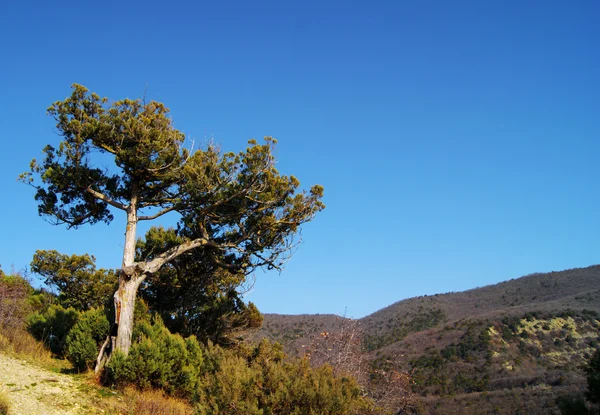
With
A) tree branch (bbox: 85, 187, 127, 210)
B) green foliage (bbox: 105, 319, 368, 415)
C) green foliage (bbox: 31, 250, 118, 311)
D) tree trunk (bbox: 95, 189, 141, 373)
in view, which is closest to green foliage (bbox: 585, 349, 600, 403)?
green foliage (bbox: 105, 319, 368, 415)

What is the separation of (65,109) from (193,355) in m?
7.69

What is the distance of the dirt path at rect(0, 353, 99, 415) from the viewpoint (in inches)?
360

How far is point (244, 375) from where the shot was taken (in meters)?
8.09

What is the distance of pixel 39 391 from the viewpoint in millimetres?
10016

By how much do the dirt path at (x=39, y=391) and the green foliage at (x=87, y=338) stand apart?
0.94 meters

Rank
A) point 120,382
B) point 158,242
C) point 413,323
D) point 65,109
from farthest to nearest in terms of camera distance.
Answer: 1. point 413,323
2. point 158,242
3. point 65,109
4. point 120,382

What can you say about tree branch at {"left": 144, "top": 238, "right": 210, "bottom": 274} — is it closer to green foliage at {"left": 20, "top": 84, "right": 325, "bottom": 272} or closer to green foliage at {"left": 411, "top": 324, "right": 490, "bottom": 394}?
green foliage at {"left": 20, "top": 84, "right": 325, "bottom": 272}

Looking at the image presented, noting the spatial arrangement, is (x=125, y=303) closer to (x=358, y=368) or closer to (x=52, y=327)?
(x=52, y=327)

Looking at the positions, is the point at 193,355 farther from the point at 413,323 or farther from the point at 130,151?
the point at 413,323

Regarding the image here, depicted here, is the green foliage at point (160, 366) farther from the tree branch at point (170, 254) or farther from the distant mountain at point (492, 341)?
the distant mountain at point (492, 341)

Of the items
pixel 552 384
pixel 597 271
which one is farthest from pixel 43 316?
pixel 597 271

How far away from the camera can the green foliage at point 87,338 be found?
12.9 meters

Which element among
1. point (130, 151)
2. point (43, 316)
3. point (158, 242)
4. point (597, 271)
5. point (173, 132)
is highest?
point (597, 271)

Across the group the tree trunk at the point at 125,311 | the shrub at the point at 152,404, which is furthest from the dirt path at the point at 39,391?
the tree trunk at the point at 125,311
